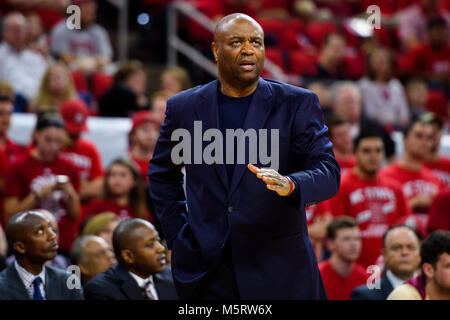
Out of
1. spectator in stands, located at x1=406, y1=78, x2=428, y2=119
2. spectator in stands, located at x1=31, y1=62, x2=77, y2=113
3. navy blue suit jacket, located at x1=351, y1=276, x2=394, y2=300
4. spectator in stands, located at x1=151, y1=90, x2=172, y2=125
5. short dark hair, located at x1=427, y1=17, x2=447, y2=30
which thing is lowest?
navy blue suit jacket, located at x1=351, y1=276, x2=394, y2=300

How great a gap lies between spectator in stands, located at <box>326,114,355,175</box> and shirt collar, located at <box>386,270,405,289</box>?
1.58m

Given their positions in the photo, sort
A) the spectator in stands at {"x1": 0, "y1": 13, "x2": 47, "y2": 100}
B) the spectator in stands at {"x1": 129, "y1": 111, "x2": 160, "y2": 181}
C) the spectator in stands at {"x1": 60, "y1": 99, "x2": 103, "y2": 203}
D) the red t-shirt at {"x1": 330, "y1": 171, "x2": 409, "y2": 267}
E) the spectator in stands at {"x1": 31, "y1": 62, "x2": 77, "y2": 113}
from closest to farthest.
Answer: the red t-shirt at {"x1": 330, "y1": 171, "x2": 409, "y2": 267}, the spectator in stands at {"x1": 60, "y1": 99, "x2": 103, "y2": 203}, the spectator in stands at {"x1": 129, "y1": 111, "x2": 160, "y2": 181}, the spectator in stands at {"x1": 31, "y1": 62, "x2": 77, "y2": 113}, the spectator in stands at {"x1": 0, "y1": 13, "x2": 47, "y2": 100}

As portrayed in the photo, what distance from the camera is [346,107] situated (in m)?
6.89

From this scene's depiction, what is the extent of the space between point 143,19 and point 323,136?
258 inches

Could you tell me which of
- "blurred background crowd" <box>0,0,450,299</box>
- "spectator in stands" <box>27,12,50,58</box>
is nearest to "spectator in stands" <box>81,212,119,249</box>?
"blurred background crowd" <box>0,0,450,299</box>

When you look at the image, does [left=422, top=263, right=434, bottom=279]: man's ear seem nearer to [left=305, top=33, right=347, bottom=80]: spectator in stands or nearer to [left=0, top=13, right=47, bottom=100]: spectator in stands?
[left=0, top=13, right=47, bottom=100]: spectator in stands

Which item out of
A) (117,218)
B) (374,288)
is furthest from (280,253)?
(117,218)

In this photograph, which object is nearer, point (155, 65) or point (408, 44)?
point (155, 65)

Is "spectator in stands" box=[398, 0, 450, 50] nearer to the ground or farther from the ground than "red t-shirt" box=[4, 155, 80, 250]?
farther from the ground

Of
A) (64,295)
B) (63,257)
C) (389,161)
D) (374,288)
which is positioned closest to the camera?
(64,295)

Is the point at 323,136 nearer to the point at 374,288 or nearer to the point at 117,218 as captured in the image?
the point at 374,288

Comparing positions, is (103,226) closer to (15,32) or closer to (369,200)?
(369,200)

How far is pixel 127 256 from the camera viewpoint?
11.8 ft

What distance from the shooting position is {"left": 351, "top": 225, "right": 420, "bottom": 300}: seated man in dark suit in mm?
4172
